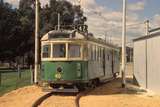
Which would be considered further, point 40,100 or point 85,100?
point 85,100

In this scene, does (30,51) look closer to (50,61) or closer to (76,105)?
(50,61)

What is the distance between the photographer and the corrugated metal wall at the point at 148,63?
2639 cm

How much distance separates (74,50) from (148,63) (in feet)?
20.2

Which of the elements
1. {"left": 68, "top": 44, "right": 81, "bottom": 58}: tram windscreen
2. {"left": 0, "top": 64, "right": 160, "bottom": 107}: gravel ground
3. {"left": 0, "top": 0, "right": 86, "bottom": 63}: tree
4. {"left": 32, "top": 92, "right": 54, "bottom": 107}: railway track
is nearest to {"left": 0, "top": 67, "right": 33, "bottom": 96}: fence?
{"left": 0, "top": 64, "right": 160, "bottom": 107}: gravel ground

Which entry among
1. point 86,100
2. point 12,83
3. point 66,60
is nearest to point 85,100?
point 86,100

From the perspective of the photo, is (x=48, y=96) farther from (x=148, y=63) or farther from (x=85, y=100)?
(x=148, y=63)

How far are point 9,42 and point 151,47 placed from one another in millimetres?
52046

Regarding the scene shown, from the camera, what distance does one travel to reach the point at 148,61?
29.1 meters

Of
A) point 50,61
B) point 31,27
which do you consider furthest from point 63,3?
point 50,61

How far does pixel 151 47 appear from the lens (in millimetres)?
28047

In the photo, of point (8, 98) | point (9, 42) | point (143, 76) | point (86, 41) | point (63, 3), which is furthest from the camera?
point (63, 3)

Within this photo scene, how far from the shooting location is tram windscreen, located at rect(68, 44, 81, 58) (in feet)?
80.9

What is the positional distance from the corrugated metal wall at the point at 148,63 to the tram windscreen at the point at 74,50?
14.1ft

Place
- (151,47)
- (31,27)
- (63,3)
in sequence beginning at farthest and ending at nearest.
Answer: (63,3) < (31,27) < (151,47)
